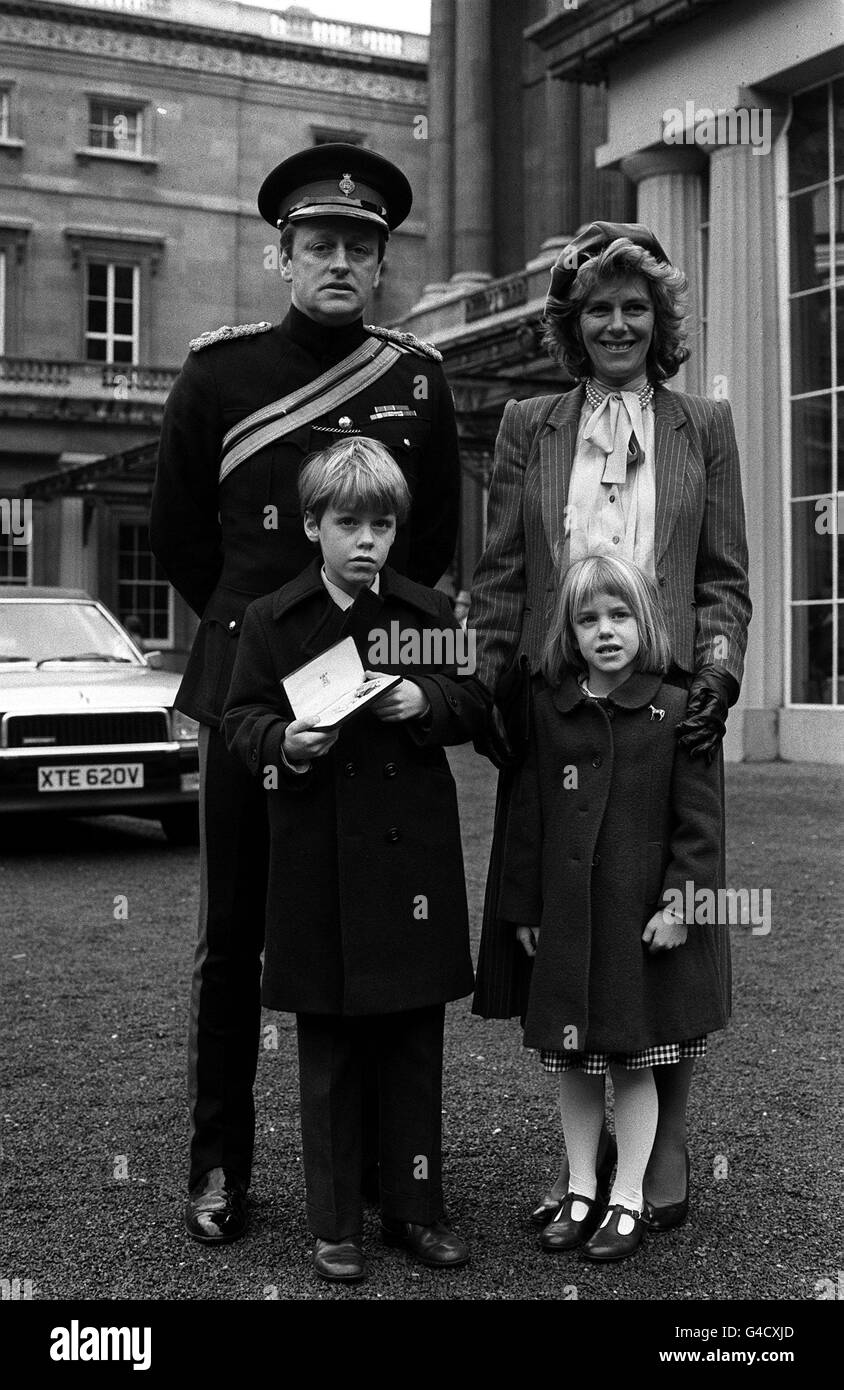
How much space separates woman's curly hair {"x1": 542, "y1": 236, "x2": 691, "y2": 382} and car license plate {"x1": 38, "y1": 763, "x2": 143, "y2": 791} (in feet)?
20.1

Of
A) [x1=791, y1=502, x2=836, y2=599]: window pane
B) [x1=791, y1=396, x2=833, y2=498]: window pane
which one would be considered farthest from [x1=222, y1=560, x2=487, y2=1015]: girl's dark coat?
[x1=791, y1=396, x2=833, y2=498]: window pane

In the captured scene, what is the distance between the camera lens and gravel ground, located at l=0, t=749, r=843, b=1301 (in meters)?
3.13

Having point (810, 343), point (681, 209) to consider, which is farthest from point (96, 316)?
point (810, 343)

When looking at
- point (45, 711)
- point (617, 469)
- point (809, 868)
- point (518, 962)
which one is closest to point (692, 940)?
point (518, 962)

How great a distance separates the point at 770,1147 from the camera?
396 cm

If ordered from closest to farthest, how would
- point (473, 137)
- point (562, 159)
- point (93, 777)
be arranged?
point (93, 777) < point (562, 159) < point (473, 137)

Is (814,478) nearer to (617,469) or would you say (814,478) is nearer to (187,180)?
(617,469)

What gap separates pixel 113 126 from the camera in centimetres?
3447

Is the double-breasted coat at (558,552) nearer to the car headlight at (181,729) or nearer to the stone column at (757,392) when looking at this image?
the car headlight at (181,729)

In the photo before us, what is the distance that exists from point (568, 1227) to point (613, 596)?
134 centimetres

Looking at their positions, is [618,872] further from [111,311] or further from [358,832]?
[111,311]

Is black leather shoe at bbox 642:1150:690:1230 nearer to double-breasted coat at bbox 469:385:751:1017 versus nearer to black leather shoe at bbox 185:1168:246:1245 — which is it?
double-breasted coat at bbox 469:385:751:1017

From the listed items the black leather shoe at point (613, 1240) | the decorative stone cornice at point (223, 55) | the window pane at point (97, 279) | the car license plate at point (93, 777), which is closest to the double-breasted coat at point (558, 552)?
the black leather shoe at point (613, 1240)
